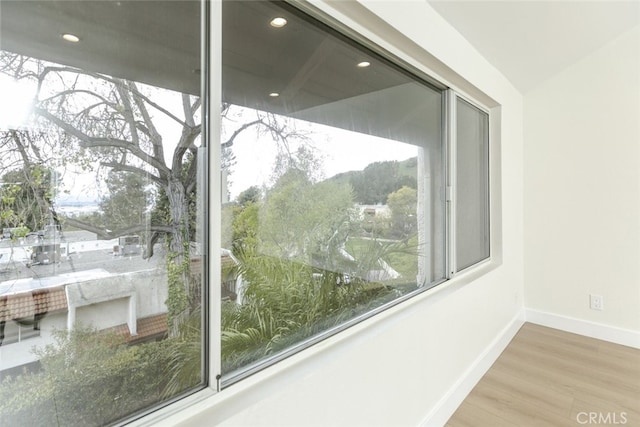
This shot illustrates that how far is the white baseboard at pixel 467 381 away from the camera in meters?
1.88

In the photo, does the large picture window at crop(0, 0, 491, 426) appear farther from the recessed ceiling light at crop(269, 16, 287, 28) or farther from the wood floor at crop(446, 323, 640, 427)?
the wood floor at crop(446, 323, 640, 427)

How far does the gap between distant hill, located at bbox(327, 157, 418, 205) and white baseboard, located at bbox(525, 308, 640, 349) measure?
2379 mm

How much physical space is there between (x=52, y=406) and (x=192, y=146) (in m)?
0.69

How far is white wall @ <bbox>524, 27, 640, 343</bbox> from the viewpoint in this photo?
2.89m

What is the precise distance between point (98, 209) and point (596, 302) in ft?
12.8

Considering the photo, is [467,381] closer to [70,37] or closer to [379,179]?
[379,179]

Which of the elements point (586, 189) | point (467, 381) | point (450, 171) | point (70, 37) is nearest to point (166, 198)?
point (70, 37)

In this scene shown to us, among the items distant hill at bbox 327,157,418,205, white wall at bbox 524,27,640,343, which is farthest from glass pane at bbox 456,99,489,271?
white wall at bbox 524,27,640,343

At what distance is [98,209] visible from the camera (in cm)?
80

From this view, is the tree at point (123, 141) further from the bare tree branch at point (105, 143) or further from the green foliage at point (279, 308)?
the green foliage at point (279, 308)

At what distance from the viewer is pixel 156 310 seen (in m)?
0.91

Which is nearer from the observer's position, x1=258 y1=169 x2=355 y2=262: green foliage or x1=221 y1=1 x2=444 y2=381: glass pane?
x1=221 y1=1 x2=444 y2=381: glass pane

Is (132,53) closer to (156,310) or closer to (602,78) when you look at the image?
(156,310)

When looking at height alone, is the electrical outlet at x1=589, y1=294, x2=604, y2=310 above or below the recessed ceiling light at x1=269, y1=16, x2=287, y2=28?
below
